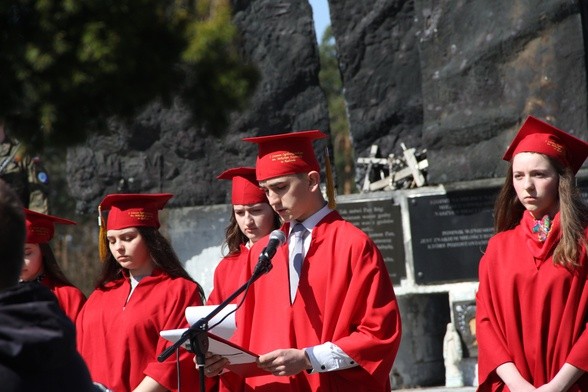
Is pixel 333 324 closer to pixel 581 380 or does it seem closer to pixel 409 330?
pixel 581 380

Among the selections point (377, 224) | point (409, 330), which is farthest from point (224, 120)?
point (409, 330)

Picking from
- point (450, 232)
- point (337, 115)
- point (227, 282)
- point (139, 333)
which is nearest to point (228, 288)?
point (227, 282)

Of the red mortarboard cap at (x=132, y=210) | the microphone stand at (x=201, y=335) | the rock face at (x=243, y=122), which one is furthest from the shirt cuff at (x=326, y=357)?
the rock face at (x=243, y=122)

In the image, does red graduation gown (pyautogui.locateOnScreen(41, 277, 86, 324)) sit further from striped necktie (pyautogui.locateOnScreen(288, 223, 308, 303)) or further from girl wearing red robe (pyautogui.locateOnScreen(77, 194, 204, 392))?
striped necktie (pyautogui.locateOnScreen(288, 223, 308, 303))

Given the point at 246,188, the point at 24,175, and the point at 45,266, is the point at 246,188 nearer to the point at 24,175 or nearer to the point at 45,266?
the point at 45,266

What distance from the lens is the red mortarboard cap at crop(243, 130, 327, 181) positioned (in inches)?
219

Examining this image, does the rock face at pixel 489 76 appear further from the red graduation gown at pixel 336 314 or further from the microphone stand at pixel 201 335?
the microphone stand at pixel 201 335

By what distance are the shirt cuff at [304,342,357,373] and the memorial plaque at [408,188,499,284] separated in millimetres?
4323

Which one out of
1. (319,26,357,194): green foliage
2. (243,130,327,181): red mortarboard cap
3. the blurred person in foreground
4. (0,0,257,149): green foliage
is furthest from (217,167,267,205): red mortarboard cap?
(319,26,357,194): green foliage

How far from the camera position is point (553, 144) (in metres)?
5.59

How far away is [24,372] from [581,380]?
3086 millimetres

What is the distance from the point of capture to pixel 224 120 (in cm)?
1037

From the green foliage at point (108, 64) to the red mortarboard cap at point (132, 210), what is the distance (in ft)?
10.2

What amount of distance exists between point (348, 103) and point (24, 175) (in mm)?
3988
